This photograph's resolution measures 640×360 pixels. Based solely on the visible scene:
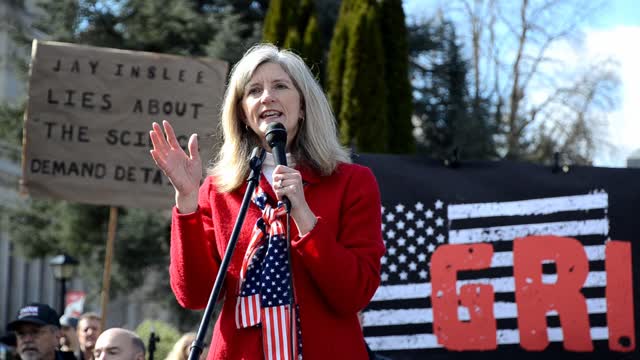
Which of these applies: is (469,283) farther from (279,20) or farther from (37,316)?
(279,20)

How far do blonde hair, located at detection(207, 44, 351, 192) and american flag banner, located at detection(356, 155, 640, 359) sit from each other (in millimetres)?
3585

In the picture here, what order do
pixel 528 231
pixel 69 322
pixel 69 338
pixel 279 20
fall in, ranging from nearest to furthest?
pixel 528 231
pixel 69 338
pixel 69 322
pixel 279 20

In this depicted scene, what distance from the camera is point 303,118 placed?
297cm

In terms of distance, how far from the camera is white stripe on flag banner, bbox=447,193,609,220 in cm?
634

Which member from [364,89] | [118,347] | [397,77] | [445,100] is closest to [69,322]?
[118,347]

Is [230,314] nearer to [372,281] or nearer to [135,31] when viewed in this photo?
[372,281]

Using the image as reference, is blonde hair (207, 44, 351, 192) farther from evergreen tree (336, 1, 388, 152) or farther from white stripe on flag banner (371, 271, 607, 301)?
evergreen tree (336, 1, 388, 152)

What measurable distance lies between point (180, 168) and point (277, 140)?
0.28 m

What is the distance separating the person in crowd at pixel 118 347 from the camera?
19.6ft

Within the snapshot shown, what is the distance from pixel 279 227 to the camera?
273cm

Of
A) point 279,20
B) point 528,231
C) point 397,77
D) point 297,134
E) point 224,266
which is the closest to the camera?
→ point 224,266

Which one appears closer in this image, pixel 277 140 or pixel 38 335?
pixel 277 140

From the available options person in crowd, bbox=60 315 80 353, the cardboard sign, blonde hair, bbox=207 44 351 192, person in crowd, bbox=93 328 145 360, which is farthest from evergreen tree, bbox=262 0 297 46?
blonde hair, bbox=207 44 351 192

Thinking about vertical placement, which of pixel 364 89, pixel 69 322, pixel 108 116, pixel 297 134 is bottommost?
pixel 69 322
